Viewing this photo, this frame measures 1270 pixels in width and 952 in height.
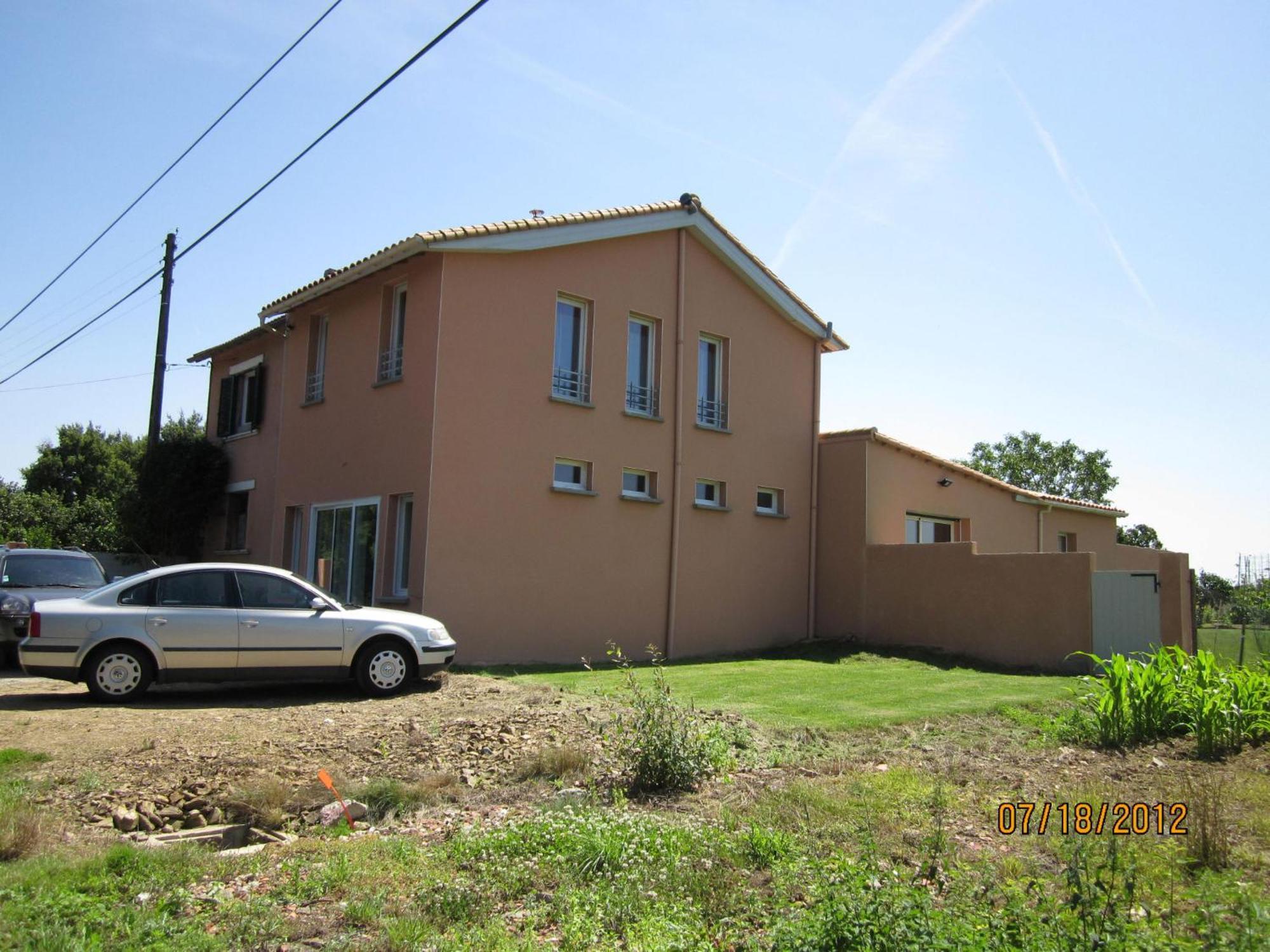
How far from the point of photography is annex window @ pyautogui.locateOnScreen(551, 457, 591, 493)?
51.5 feet

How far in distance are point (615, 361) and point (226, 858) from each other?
11.6 m

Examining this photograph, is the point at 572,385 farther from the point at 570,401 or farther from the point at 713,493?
the point at 713,493

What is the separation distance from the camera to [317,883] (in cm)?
538

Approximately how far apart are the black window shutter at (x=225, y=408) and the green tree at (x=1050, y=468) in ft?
128

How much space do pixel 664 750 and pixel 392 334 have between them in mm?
10627

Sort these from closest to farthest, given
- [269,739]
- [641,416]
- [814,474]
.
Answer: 1. [269,739]
2. [641,416]
3. [814,474]

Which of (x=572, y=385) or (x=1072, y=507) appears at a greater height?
(x=572, y=385)

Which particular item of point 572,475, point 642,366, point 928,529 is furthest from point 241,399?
point 928,529

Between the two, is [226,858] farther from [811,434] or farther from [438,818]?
[811,434]

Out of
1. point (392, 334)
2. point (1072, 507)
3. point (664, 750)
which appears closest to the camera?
point (664, 750)

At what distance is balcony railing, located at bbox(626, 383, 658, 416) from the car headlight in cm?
897

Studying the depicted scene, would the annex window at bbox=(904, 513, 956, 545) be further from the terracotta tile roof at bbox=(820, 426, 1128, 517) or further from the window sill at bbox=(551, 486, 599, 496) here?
the window sill at bbox=(551, 486, 599, 496)

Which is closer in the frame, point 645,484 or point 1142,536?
point 645,484

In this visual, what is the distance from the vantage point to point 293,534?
18562mm
